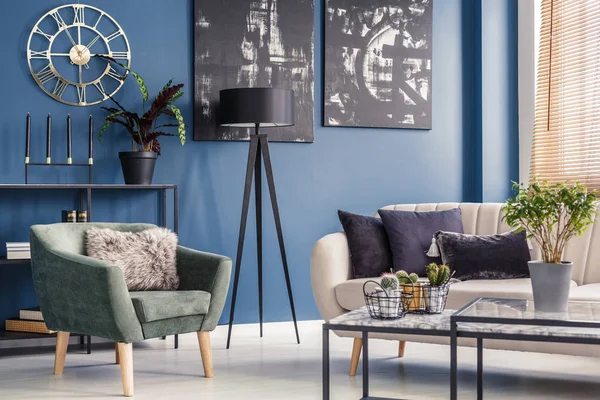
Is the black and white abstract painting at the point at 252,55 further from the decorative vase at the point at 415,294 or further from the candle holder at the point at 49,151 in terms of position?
the decorative vase at the point at 415,294

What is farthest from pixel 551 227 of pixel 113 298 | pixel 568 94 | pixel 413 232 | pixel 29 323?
pixel 29 323

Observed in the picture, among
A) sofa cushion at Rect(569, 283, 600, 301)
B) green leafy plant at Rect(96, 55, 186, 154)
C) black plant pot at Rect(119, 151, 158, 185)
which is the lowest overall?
sofa cushion at Rect(569, 283, 600, 301)

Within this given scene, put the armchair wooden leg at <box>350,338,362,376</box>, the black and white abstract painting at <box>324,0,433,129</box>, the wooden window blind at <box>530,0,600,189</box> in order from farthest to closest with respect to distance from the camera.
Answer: the black and white abstract painting at <box>324,0,433,129</box> < the wooden window blind at <box>530,0,600,189</box> < the armchair wooden leg at <box>350,338,362,376</box>

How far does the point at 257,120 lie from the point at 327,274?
116 cm

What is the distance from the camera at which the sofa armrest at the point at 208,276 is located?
148 inches

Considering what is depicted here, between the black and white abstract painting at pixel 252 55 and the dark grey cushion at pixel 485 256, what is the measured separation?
1.68 m

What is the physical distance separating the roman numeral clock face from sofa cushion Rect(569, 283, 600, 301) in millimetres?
2999

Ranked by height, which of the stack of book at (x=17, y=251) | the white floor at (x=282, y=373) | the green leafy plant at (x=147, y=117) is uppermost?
the green leafy plant at (x=147, y=117)

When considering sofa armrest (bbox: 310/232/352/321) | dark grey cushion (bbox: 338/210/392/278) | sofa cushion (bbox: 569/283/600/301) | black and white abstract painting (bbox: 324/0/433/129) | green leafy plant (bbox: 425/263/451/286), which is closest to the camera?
green leafy plant (bbox: 425/263/451/286)

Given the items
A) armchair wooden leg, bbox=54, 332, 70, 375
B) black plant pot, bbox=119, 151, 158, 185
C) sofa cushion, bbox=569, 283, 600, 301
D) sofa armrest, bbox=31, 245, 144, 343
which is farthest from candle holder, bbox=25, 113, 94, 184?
sofa cushion, bbox=569, 283, 600, 301

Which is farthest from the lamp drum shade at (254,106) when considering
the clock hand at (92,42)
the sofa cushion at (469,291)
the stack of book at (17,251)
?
the stack of book at (17,251)

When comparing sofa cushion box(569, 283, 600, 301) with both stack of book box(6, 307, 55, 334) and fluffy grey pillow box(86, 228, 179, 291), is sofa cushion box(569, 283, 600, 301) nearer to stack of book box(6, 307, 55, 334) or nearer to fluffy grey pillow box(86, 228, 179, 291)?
fluffy grey pillow box(86, 228, 179, 291)

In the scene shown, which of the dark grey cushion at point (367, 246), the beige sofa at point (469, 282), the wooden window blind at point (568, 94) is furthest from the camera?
the wooden window blind at point (568, 94)

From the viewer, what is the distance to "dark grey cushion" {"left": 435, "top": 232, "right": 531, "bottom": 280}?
13.0ft
